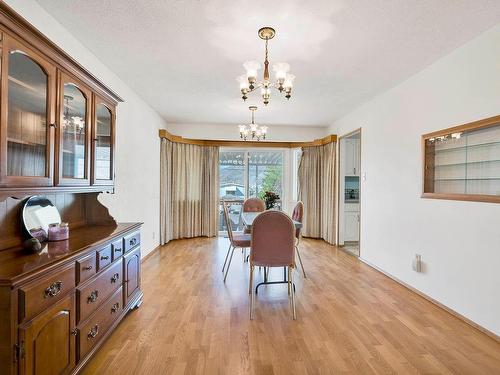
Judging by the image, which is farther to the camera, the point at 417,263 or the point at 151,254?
the point at 151,254

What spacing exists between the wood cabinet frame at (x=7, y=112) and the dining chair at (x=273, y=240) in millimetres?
1608

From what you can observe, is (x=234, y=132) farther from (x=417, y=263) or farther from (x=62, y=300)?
(x=62, y=300)

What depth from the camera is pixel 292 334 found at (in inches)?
87.4

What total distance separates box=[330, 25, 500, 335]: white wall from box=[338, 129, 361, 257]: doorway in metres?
1.02

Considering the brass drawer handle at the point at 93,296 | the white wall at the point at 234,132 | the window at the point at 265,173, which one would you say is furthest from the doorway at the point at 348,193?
the brass drawer handle at the point at 93,296

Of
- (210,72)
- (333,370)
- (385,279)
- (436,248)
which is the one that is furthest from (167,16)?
(385,279)

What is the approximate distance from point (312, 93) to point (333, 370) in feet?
10.8

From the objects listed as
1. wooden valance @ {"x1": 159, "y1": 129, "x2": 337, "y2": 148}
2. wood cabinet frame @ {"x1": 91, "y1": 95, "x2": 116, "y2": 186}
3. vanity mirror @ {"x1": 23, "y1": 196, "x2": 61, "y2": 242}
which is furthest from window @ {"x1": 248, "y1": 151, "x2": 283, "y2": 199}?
vanity mirror @ {"x1": 23, "y1": 196, "x2": 61, "y2": 242}

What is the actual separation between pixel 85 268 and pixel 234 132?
4.63 m

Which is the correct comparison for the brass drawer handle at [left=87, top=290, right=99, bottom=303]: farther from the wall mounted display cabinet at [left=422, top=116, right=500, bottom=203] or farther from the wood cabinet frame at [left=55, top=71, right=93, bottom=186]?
the wall mounted display cabinet at [left=422, top=116, right=500, bottom=203]

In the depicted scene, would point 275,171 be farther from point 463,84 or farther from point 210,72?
point 463,84

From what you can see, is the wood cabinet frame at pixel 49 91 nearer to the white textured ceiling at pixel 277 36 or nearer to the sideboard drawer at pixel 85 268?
the sideboard drawer at pixel 85 268

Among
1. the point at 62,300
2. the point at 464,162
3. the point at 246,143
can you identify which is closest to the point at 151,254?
the point at 246,143

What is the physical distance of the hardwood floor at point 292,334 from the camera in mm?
1844
